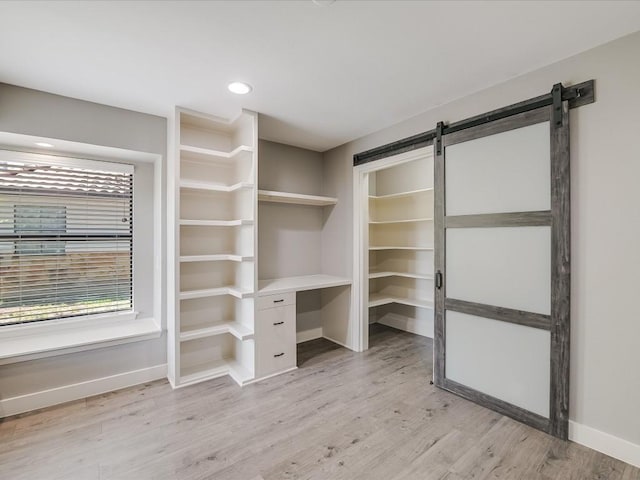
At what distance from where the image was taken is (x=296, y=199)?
3.68m

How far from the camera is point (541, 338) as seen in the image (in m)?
2.10

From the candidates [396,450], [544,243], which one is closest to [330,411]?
[396,450]

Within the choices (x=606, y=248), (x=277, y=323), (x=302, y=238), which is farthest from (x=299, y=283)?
(x=606, y=248)

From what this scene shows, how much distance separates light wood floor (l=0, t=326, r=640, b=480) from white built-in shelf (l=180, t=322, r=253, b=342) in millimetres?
453

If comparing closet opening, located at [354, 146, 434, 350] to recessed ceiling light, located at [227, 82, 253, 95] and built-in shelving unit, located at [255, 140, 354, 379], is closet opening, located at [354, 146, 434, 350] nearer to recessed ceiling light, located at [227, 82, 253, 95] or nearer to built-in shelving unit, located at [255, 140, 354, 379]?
built-in shelving unit, located at [255, 140, 354, 379]

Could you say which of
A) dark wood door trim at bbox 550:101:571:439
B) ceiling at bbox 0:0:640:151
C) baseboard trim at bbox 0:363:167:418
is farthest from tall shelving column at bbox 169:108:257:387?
dark wood door trim at bbox 550:101:571:439

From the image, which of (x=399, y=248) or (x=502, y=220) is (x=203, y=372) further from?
(x=502, y=220)

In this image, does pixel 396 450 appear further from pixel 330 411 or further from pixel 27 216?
pixel 27 216

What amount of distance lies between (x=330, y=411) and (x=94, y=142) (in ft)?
9.85

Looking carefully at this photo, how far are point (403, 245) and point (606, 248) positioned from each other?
8.88ft

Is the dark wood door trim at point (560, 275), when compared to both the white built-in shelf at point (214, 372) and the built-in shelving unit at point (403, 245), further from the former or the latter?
the white built-in shelf at point (214, 372)

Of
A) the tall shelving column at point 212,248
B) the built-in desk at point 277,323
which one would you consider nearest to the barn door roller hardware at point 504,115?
the tall shelving column at point 212,248

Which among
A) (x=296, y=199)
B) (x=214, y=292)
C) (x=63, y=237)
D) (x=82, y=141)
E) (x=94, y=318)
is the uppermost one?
(x=82, y=141)

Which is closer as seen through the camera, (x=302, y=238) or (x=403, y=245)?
(x=302, y=238)
